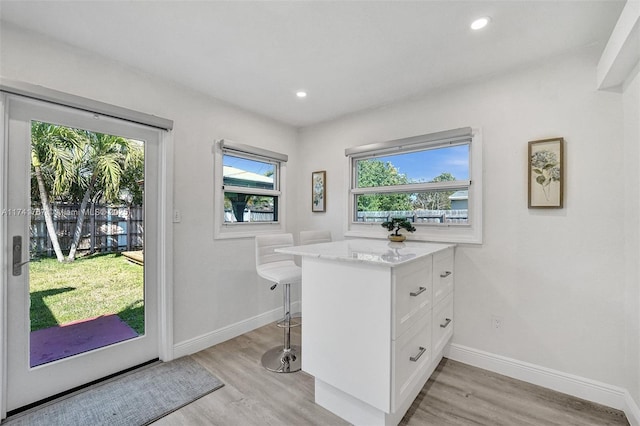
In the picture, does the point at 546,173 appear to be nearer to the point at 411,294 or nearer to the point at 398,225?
the point at 398,225

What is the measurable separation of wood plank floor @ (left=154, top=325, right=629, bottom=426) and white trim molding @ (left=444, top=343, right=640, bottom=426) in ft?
0.17

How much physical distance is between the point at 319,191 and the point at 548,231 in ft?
7.31

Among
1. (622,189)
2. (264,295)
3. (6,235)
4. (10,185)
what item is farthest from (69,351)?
(622,189)

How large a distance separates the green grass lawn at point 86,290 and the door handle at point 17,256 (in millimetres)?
62

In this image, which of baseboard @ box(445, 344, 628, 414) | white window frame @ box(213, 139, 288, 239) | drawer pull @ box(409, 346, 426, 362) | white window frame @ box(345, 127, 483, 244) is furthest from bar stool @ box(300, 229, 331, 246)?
baseboard @ box(445, 344, 628, 414)

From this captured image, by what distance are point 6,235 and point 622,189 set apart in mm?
3929

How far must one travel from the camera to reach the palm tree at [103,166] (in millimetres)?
2049

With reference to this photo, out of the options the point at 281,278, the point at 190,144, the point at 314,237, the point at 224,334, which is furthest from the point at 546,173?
the point at 224,334

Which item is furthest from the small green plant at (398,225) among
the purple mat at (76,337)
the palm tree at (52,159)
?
the palm tree at (52,159)

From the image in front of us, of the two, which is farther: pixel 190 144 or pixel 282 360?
pixel 190 144

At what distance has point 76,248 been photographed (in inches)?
79.8

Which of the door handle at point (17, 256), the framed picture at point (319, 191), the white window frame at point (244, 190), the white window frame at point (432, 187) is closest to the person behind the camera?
the door handle at point (17, 256)

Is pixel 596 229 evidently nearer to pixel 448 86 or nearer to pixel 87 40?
pixel 448 86

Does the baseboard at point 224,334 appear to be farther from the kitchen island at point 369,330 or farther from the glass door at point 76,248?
the kitchen island at point 369,330
